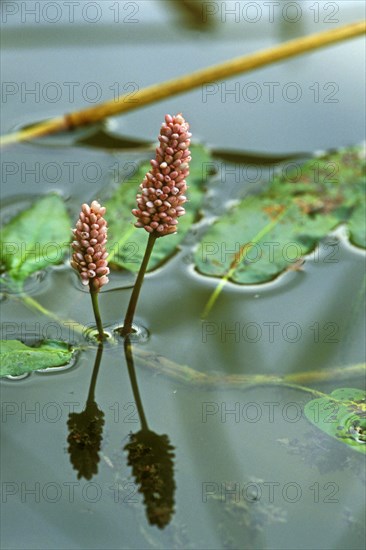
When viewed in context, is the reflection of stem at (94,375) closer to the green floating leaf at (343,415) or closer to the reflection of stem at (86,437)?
the reflection of stem at (86,437)

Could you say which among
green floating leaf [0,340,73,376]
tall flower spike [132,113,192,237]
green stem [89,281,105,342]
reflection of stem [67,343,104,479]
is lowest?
reflection of stem [67,343,104,479]

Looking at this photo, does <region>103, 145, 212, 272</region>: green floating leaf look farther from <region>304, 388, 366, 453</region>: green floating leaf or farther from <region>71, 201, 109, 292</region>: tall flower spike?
<region>304, 388, 366, 453</region>: green floating leaf

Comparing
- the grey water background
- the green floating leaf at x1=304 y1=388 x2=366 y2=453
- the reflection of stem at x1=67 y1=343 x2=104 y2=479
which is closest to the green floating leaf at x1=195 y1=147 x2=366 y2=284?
the grey water background

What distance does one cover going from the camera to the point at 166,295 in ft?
8.93

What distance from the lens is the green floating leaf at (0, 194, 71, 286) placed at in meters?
2.72

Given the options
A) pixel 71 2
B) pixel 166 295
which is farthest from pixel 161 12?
pixel 166 295

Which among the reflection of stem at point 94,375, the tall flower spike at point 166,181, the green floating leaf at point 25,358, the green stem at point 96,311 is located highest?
the tall flower spike at point 166,181

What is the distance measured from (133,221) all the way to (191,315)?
0.45m

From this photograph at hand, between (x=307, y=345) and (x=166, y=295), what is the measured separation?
464 millimetres

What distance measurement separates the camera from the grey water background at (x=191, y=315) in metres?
2.05

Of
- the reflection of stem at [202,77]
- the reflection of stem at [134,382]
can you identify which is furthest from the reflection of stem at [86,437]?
the reflection of stem at [202,77]

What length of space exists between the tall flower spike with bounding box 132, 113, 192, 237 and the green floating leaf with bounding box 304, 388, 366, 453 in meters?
0.60

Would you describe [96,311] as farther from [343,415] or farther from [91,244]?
[343,415]

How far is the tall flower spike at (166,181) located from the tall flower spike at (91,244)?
0.11m
